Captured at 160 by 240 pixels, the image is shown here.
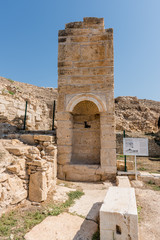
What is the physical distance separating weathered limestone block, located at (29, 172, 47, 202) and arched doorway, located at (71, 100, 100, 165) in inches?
104

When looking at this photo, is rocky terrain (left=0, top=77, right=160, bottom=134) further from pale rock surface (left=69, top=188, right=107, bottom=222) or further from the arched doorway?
pale rock surface (left=69, top=188, right=107, bottom=222)

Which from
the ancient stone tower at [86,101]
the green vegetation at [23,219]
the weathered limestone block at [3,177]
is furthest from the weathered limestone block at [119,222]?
the ancient stone tower at [86,101]

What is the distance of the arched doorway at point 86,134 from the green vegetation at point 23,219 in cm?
293

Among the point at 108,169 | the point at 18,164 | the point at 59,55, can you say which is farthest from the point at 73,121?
the point at 18,164

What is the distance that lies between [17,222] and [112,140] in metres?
4.04

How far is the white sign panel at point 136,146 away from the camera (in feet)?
18.1

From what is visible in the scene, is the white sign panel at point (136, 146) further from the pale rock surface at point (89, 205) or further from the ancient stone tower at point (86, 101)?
the pale rock surface at point (89, 205)

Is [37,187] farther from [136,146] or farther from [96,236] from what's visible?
[136,146]

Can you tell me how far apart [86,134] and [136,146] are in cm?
223

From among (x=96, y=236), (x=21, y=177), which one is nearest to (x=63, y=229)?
(x=96, y=236)

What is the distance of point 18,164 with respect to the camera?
386 cm

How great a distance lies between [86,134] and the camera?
6.79 meters

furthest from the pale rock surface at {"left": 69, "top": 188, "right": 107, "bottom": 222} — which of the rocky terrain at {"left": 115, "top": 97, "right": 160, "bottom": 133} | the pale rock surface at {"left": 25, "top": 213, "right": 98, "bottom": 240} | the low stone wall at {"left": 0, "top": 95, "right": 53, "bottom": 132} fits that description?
the rocky terrain at {"left": 115, "top": 97, "right": 160, "bottom": 133}

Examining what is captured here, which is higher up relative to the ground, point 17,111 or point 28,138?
point 17,111
